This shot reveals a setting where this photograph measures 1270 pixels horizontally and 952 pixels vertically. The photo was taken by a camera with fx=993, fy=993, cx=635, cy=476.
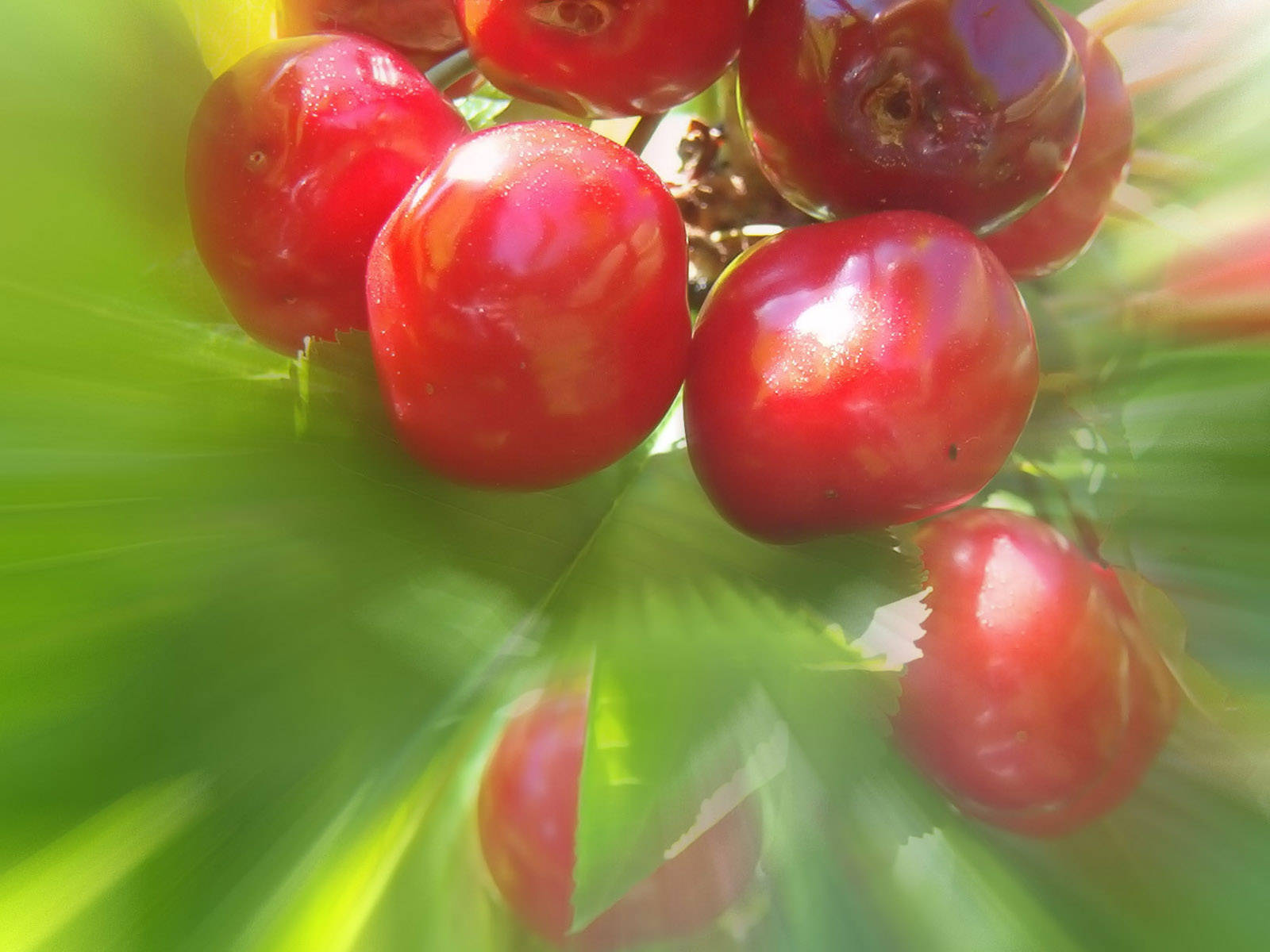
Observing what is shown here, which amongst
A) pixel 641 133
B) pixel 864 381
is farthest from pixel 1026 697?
pixel 641 133

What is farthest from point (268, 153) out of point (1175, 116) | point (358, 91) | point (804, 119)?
point (1175, 116)

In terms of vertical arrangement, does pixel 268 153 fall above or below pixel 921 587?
above

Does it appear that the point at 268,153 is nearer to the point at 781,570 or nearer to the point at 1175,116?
the point at 781,570

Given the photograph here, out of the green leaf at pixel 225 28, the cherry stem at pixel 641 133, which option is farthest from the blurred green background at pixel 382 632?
the cherry stem at pixel 641 133

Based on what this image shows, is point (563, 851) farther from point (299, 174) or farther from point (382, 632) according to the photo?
point (299, 174)

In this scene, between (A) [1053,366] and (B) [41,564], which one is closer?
(B) [41,564]

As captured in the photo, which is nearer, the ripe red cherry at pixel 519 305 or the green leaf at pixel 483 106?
the ripe red cherry at pixel 519 305

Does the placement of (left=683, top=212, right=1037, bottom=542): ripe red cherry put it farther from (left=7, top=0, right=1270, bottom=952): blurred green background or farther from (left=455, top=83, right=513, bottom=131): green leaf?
(left=455, top=83, right=513, bottom=131): green leaf

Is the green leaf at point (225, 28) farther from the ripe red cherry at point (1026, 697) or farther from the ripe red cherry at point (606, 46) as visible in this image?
the ripe red cherry at point (1026, 697)
